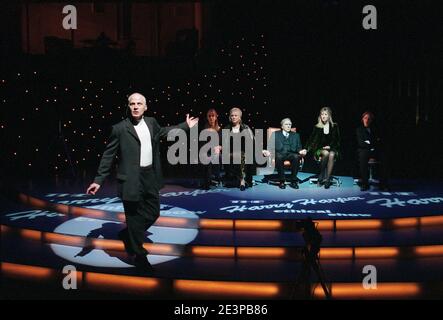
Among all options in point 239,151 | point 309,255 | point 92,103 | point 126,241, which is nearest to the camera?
point 309,255

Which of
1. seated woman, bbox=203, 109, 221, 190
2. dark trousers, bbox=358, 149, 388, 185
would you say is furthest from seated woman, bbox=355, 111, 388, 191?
seated woman, bbox=203, 109, 221, 190

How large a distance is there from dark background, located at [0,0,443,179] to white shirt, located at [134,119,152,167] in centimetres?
488

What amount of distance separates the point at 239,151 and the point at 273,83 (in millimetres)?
2608

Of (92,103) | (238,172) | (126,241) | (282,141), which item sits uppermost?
(92,103)

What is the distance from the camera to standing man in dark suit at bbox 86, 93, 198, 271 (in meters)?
3.86

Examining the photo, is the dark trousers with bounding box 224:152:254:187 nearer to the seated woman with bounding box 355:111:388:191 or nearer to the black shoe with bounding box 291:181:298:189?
the black shoe with bounding box 291:181:298:189

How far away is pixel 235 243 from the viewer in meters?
4.36

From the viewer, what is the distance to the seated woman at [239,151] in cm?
664

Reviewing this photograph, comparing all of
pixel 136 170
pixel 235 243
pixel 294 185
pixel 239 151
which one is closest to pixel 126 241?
pixel 136 170

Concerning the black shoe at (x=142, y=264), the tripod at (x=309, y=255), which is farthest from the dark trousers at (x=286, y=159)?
the tripod at (x=309, y=255)

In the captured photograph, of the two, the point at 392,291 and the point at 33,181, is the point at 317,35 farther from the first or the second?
the point at 392,291

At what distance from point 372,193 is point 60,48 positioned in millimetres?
6410

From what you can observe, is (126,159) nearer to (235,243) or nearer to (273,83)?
(235,243)

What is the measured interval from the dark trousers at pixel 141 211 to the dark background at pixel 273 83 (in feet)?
16.1
